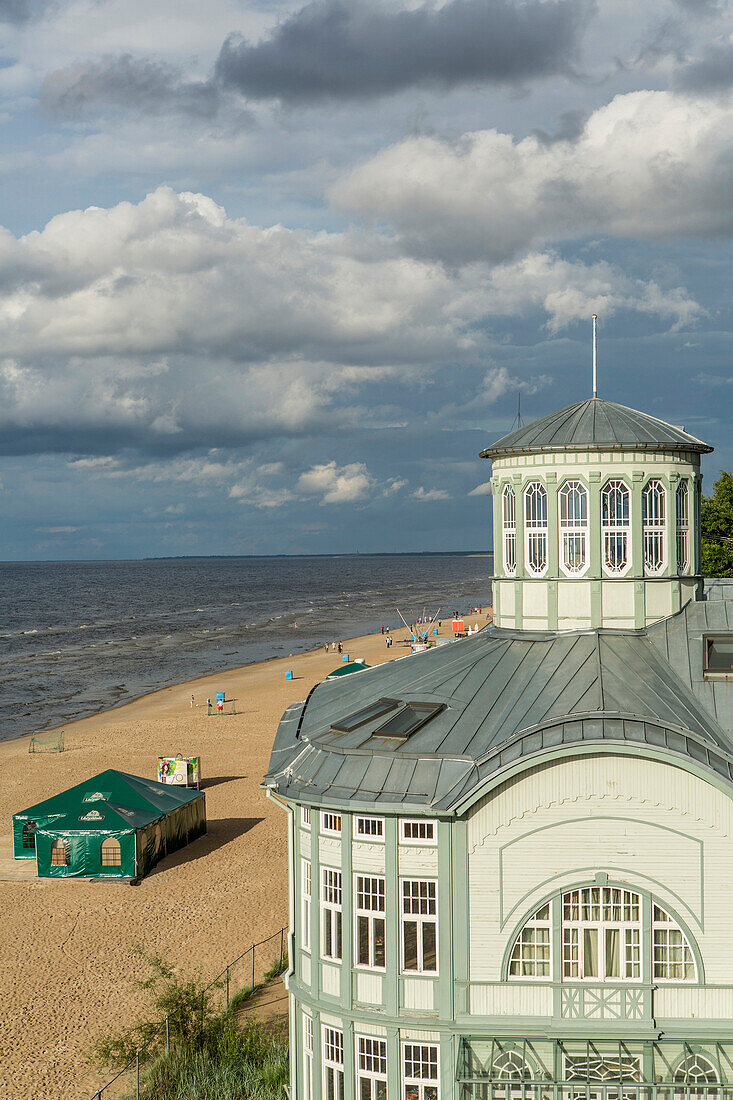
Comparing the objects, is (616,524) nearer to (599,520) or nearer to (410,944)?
(599,520)

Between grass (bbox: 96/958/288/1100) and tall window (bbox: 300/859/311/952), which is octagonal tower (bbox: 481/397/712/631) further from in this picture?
grass (bbox: 96/958/288/1100)

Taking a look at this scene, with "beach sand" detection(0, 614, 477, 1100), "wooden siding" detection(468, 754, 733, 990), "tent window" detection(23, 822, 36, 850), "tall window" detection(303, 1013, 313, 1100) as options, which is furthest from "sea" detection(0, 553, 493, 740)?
"wooden siding" detection(468, 754, 733, 990)

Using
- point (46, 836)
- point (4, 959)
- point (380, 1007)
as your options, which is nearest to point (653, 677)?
point (380, 1007)

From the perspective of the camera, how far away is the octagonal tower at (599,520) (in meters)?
19.5

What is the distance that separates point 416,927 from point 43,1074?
35.0ft

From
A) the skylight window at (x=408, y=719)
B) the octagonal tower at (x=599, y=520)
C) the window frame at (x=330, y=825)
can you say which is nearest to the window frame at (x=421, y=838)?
the window frame at (x=330, y=825)

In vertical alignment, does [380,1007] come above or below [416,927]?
below

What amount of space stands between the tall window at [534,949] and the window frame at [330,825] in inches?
127

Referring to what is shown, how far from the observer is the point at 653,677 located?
1802 cm

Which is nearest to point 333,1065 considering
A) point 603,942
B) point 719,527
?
point 603,942

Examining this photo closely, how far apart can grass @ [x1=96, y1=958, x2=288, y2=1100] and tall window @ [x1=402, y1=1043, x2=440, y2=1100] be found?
3.80 meters

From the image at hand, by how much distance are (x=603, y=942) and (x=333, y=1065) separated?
4964 millimetres

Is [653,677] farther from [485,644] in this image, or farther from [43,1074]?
[43,1074]

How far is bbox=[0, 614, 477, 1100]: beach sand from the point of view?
22938 mm
